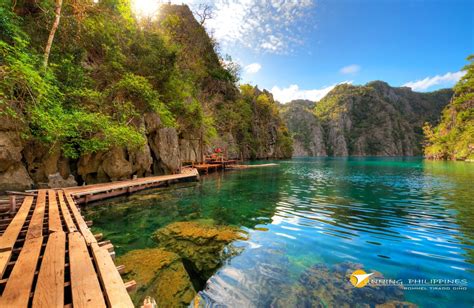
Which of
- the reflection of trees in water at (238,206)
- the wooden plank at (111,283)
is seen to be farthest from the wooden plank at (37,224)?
the reflection of trees in water at (238,206)

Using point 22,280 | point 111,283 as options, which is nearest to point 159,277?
point 111,283

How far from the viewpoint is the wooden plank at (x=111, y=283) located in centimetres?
204

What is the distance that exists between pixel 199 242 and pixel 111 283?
4.15 m

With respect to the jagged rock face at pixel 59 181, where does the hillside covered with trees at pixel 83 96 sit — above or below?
above

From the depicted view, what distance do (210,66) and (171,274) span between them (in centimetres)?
4658

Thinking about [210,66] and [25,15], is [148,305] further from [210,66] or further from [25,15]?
[210,66]

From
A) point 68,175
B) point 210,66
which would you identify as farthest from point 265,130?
point 68,175

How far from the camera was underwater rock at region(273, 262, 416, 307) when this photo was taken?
3701 millimetres

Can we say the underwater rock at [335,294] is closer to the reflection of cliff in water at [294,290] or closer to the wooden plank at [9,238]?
the reflection of cliff in water at [294,290]

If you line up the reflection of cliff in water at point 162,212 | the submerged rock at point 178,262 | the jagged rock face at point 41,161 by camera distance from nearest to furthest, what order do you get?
1. the submerged rock at point 178,262
2. the reflection of cliff in water at point 162,212
3. the jagged rock face at point 41,161

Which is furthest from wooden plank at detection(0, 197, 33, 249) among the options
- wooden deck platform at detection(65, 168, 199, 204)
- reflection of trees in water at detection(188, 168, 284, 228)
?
reflection of trees in water at detection(188, 168, 284, 228)

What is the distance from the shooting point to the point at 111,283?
234 cm

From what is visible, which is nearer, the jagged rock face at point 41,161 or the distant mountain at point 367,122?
the jagged rock face at point 41,161

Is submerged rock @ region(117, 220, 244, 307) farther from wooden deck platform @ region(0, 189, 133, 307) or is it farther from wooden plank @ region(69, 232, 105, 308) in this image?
wooden plank @ region(69, 232, 105, 308)
